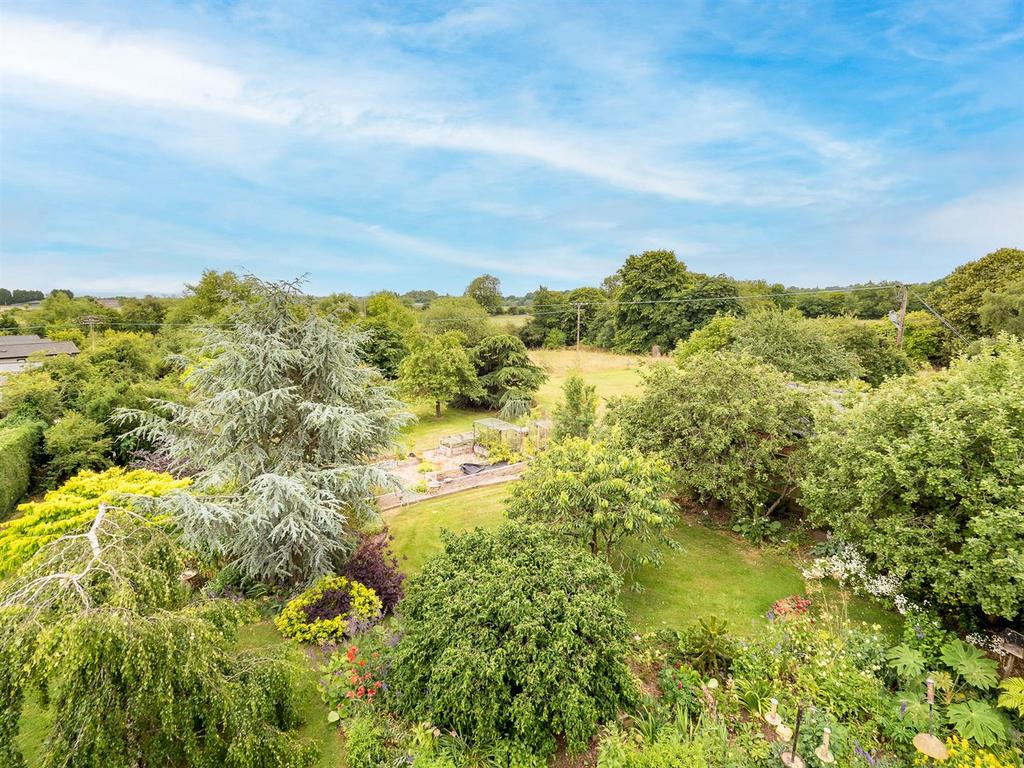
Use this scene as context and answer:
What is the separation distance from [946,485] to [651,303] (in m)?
42.5

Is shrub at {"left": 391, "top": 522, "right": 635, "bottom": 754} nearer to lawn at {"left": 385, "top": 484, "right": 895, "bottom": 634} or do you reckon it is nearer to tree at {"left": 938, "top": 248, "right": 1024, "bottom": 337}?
lawn at {"left": 385, "top": 484, "right": 895, "bottom": 634}

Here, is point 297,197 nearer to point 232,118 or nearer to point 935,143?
point 232,118

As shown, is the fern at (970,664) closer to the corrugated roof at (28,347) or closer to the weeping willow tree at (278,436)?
the weeping willow tree at (278,436)

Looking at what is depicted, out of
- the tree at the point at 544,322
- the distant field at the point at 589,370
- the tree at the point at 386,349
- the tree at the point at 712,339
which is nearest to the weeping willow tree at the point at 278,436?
the distant field at the point at 589,370

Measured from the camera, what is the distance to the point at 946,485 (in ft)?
22.5

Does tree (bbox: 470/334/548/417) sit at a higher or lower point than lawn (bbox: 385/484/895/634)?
higher

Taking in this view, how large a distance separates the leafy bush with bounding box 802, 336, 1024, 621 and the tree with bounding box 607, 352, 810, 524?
1804mm

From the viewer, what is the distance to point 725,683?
21.5 feet

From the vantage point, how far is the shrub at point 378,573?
28.2 feet

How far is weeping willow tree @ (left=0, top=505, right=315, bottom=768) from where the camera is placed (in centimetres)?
329

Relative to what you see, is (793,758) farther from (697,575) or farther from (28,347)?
(28,347)

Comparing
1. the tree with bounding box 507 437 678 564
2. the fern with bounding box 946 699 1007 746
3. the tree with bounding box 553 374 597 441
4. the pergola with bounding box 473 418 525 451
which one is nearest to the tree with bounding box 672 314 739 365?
the pergola with bounding box 473 418 525 451

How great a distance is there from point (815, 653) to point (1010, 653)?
2573mm

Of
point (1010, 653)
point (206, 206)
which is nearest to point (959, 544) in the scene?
point (1010, 653)
